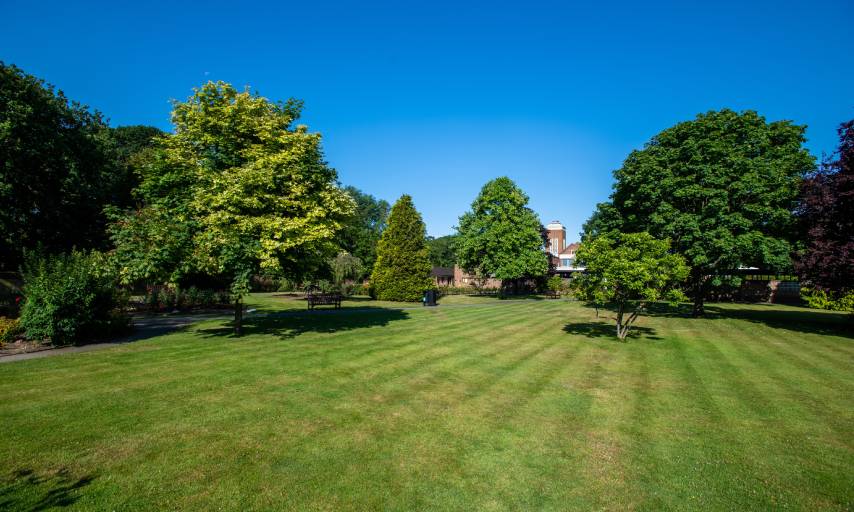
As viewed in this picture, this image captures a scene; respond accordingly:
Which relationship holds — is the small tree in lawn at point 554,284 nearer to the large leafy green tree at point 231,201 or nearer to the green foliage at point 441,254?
the large leafy green tree at point 231,201

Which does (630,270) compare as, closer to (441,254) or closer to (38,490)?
(38,490)

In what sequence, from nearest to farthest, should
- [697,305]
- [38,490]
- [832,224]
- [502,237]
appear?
[38,490] < [832,224] < [697,305] < [502,237]

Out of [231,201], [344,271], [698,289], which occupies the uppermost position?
[231,201]

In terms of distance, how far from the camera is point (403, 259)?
135ft

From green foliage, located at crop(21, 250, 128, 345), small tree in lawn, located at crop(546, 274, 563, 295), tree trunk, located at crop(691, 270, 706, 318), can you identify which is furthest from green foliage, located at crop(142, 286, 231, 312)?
small tree in lawn, located at crop(546, 274, 563, 295)

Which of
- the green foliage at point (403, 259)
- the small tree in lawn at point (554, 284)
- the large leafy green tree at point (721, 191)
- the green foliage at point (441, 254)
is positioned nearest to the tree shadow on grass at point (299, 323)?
the green foliage at point (403, 259)

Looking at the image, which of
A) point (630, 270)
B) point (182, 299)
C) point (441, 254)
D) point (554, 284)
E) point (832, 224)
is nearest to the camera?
point (630, 270)

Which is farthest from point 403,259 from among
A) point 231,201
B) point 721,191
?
point 721,191

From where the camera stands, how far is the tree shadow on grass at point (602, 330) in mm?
18891

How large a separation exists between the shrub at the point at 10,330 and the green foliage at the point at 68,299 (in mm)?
892

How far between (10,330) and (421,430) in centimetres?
1648

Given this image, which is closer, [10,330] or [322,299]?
[10,330]

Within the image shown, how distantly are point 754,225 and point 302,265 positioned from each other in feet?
91.9

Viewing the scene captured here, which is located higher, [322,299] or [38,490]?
[322,299]
